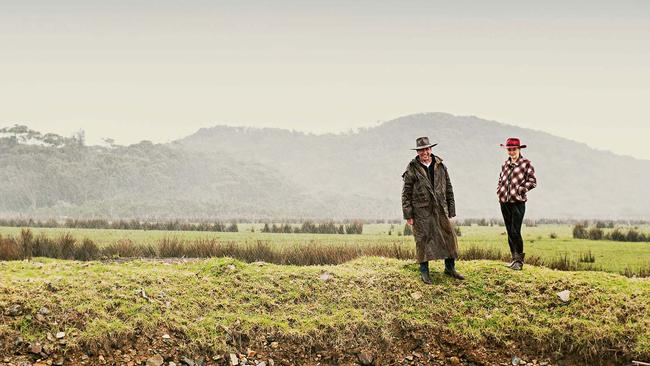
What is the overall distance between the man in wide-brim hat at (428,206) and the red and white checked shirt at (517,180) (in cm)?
112

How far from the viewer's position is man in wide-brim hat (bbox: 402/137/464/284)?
37.5 ft

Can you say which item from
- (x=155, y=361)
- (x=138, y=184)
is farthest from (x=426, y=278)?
(x=138, y=184)

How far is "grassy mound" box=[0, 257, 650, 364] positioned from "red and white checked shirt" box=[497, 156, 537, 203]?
146 centimetres

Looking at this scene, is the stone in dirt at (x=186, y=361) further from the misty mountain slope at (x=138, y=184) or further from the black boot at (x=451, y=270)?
the misty mountain slope at (x=138, y=184)

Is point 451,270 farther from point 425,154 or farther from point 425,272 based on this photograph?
point 425,154

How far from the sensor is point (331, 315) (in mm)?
11078

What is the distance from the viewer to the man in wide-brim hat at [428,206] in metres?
11.4

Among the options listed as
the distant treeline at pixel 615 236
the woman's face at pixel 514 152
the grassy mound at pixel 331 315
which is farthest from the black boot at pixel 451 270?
the distant treeline at pixel 615 236

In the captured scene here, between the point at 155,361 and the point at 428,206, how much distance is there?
17.3 ft

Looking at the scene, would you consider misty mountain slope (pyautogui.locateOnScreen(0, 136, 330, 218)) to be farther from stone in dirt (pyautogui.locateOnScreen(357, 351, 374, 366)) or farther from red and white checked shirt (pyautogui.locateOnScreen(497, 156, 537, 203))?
stone in dirt (pyautogui.locateOnScreen(357, 351, 374, 366))

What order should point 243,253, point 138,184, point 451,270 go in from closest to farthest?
point 451,270 → point 243,253 → point 138,184

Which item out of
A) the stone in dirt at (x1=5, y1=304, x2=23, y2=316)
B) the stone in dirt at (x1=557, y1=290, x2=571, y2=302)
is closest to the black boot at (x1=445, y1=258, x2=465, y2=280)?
the stone in dirt at (x1=557, y1=290, x2=571, y2=302)

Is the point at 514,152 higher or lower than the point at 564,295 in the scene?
higher

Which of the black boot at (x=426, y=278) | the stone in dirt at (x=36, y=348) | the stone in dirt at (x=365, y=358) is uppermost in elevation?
the black boot at (x=426, y=278)
